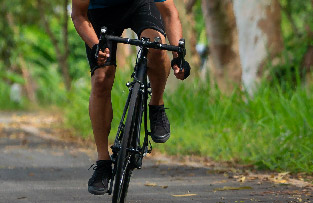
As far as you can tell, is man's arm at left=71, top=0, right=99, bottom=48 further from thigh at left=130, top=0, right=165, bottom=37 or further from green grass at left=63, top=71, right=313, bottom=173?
green grass at left=63, top=71, right=313, bottom=173

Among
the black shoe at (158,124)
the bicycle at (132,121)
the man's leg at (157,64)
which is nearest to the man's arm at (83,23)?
the bicycle at (132,121)

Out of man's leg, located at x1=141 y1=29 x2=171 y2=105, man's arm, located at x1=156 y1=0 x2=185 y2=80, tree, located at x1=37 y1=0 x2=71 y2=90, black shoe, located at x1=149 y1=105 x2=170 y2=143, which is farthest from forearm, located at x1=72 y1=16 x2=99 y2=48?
tree, located at x1=37 y1=0 x2=71 y2=90

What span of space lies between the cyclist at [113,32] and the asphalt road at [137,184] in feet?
2.94

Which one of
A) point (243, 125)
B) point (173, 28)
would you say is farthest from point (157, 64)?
point (243, 125)

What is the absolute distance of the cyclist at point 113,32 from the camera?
5.13 m

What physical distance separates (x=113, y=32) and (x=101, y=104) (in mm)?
502

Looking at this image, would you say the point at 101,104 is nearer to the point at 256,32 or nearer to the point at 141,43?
the point at 141,43

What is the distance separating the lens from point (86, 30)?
5.07 metres

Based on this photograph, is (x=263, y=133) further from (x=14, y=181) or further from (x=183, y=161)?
(x=14, y=181)

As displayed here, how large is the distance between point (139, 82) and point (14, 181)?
291 cm

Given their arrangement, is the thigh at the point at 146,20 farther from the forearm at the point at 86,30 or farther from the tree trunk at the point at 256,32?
→ the tree trunk at the point at 256,32

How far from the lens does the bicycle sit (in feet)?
15.6

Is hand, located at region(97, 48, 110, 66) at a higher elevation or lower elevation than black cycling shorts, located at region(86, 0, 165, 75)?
lower

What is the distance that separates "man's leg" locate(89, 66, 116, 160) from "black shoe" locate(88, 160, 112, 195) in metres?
Answer: 0.05
